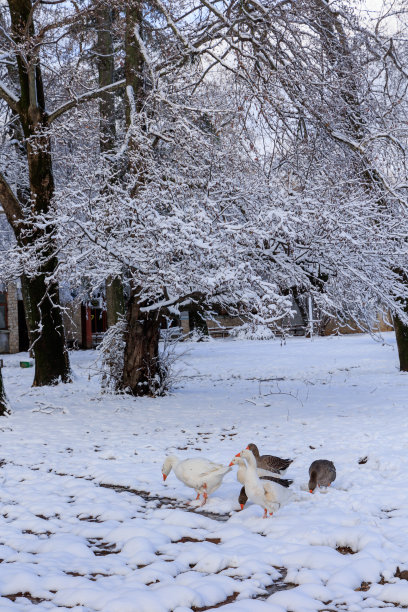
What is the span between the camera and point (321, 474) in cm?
656

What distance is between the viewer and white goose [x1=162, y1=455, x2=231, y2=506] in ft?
20.3

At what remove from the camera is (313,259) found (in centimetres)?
1194

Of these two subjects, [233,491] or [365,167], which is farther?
[365,167]

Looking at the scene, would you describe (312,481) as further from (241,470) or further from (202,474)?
(202,474)

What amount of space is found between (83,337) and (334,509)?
28.6 m

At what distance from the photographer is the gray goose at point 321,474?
21.4 feet

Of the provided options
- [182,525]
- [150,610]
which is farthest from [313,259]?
[150,610]

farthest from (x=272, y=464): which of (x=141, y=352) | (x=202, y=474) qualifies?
(x=141, y=352)

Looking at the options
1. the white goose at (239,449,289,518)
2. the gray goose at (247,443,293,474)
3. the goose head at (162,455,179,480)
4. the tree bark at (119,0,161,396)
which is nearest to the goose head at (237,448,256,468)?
the white goose at (239,449,289,518)

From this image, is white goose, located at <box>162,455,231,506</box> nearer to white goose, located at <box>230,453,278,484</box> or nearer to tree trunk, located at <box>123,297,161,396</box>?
white goose, located at <box>230,453,278,484</box>

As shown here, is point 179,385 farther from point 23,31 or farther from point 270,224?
point 23,31

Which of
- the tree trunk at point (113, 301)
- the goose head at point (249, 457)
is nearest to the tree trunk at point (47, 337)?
the tree trunk at point (113, 301)

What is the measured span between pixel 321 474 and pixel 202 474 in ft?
4.05

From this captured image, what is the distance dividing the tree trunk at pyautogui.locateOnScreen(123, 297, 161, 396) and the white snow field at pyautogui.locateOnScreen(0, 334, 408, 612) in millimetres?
515
